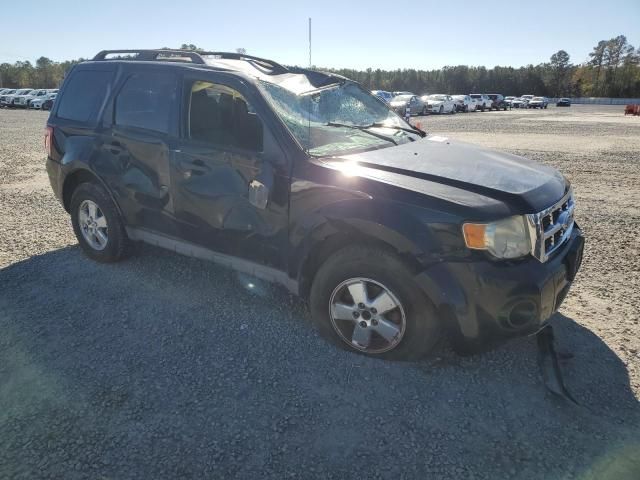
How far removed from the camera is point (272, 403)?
2.74 metres

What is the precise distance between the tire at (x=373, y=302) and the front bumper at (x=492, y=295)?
12 centimetres

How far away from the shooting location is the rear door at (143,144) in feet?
12.7

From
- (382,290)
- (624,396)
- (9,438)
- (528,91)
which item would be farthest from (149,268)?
(528,91)

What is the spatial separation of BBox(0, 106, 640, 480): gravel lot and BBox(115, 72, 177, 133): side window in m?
1.44

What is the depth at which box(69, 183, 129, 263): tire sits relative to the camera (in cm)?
444

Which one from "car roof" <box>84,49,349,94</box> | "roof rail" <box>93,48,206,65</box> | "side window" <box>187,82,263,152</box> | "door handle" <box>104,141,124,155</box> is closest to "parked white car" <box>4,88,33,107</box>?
"roof rail" <box>93,48,206,65</box>

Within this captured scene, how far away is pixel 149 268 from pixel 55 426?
→ 228 cm

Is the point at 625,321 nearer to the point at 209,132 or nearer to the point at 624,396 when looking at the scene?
the point at 624,396

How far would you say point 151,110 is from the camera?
3979 millimetres

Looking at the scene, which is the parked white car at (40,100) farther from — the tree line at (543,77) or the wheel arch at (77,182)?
the tree line at (543,77)

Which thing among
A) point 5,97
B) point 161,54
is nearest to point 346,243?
point 161,54

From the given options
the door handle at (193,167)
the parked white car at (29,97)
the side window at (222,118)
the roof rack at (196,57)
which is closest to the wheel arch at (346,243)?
the side window at (222,118)

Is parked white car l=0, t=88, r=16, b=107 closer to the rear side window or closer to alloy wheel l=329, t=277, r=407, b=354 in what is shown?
the rear side window

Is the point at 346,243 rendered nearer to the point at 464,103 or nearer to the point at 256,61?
the point at 256,61
